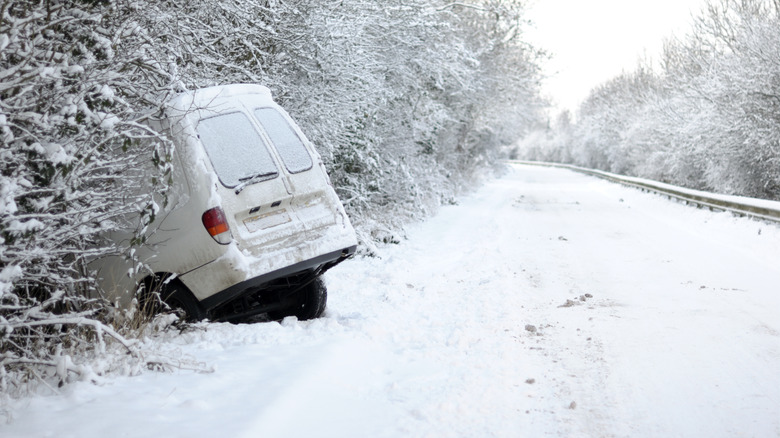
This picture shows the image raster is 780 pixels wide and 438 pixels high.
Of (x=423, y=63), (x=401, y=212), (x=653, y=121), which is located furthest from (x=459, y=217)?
(x=653, y=121)

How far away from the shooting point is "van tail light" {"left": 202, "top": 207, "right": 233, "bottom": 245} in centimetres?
541

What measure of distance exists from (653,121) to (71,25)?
39325 mm

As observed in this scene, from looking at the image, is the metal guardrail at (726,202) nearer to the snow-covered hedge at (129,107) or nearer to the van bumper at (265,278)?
the snow-covered hedge at (129,107)

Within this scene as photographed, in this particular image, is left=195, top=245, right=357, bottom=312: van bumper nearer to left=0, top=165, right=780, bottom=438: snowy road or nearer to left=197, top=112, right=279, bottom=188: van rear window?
left=0, top=165, right=780, bottom=438: snowy road

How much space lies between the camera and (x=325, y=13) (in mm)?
9609

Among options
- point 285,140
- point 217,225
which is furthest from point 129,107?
point 285,140

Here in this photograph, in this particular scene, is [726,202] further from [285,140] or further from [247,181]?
[247,181]

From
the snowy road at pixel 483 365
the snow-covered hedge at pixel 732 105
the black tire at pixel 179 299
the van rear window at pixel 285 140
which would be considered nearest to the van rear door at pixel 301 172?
the van rear window at pixel 285 140

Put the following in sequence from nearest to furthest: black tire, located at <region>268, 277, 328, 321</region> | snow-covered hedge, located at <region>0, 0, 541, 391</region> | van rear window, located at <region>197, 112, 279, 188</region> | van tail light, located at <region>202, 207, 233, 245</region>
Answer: snow-covered hedge, located at <region>0, 0, 541, 391</region> < van tail light, located at <region>202, 207, 233, 245</region> < van rear window, located at <region>197, 112, 279, 188</region> < black tire, located at <region>268, 277, 328, 321</region>

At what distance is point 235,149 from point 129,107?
50.0 inches

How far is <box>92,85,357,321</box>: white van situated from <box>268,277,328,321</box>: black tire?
38 cm

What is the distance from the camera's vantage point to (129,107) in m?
4.59

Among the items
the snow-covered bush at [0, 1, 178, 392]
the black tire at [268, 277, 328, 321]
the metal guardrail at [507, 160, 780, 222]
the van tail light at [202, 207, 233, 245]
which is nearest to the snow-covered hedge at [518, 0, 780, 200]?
the metal guardrail at [507, 160, 780, 222]

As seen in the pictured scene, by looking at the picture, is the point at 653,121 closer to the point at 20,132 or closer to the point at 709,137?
the point at 709,137
